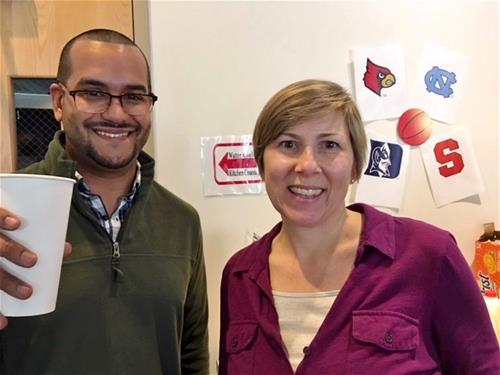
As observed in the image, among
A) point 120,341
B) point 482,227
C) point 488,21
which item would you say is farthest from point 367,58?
point 120,341

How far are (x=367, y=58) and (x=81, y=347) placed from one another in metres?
1.32

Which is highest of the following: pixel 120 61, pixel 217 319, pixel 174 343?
pixel 120 61

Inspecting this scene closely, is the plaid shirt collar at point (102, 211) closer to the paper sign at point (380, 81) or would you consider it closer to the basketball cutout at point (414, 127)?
the paper sign at point (380, 81)

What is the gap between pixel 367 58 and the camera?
1.74 m

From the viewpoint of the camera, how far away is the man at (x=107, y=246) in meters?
1.02

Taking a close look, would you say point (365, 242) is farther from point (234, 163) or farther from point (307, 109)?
point (234, 163)

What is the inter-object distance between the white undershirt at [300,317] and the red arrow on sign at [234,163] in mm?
714

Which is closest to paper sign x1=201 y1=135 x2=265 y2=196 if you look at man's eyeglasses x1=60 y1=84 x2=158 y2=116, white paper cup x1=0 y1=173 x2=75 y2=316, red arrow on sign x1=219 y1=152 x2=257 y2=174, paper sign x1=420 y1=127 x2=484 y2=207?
red arrow on sign x1=219 y1=152 x2=257 y2=174

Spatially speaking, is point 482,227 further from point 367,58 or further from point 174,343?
point 174,343

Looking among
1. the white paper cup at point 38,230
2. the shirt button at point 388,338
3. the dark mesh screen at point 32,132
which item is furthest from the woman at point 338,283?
the dark mesh screen at point 32,132

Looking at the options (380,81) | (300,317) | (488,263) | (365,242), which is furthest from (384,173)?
(300,317)

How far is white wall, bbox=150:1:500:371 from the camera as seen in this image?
64.4 inches

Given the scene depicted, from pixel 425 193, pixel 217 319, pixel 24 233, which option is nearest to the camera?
pixel 24 233

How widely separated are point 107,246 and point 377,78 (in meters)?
1.14
